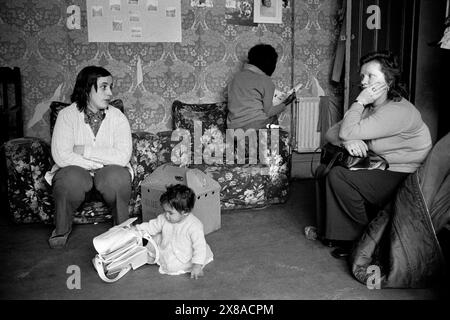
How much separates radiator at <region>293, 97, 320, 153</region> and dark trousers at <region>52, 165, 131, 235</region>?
6.83 feet

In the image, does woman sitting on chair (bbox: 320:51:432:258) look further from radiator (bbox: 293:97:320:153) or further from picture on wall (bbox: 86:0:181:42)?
picture on wall (bbox: 86:0:181:42)

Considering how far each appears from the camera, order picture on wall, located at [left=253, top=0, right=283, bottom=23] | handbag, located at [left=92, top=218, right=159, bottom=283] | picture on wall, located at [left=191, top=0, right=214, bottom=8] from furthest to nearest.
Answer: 1. picture on wall, located at [left=253, top=0, right=283, bottom=23]
2. picture on wall, located at [left=191, top=0, right=214, bottom=8]
3. handbag, located at [left=92, top=218, right=159, bottom=283]

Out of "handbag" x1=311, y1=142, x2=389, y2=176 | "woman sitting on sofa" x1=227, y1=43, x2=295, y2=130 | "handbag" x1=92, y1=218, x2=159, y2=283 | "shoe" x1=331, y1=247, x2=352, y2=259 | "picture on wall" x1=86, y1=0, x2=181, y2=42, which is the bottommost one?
"shoe" x1=331, y1=247, x2=352, y2=259

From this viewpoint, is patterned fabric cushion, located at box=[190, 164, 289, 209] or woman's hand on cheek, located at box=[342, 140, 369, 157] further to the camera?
patterned fabric cushion, located at box=[190, 164, 289, 209]

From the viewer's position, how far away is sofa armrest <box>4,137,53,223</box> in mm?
3256

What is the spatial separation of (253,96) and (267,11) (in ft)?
3.29

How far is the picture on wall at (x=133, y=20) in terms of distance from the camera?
4078 mm

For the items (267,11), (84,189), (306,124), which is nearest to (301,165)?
(306,124)

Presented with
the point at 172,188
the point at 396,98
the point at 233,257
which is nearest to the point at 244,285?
the point at 233,257

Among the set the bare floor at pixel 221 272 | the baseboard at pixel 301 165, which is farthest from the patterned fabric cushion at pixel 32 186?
the baseboard at pixel 301 165

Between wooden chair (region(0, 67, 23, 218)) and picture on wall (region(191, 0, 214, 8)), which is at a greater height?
picture on wall (region(191, 0, 214, 8))

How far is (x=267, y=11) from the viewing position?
4.41m

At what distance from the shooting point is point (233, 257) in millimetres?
2803

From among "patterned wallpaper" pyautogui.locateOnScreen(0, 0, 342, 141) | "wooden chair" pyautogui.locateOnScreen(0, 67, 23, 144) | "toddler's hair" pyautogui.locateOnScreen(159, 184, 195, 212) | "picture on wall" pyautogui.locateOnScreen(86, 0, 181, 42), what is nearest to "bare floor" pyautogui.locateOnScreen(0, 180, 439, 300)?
"toddler's hair" pyautogui.locateOnScreen(159, 184, 195, 212)
